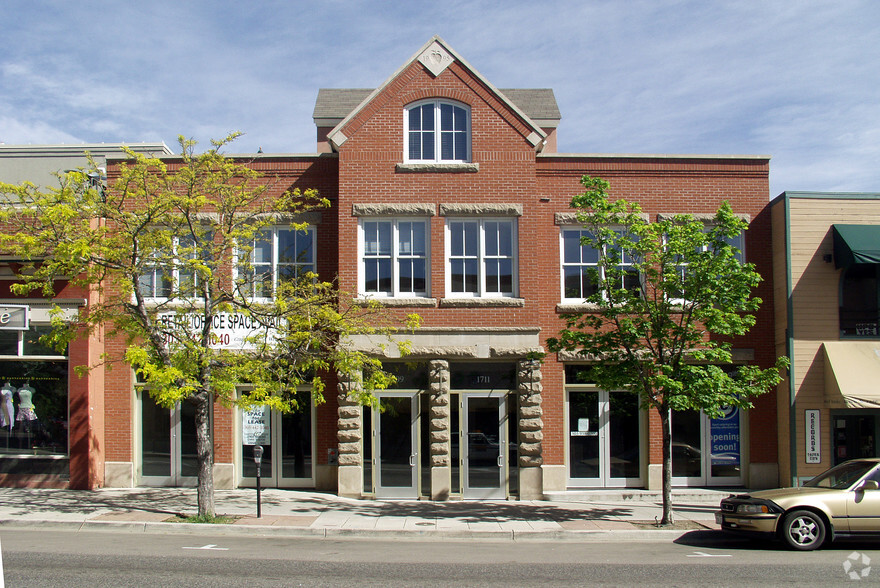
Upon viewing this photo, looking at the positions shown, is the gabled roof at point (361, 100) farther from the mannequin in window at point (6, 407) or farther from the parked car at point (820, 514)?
the parked car at point (820, 514)

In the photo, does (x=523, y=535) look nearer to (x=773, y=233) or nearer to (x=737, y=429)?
(x=737, y=429)

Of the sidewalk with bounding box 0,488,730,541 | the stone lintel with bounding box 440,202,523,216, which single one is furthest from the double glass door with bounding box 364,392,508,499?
the stone lintel with bounding box 440,202,523,216

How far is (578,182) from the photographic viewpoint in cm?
1791

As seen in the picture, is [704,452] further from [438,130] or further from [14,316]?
[14,316]

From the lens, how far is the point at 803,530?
38.2 ft

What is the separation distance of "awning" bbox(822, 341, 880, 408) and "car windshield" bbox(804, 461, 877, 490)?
4.03 m

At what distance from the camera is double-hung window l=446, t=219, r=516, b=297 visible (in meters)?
17.0

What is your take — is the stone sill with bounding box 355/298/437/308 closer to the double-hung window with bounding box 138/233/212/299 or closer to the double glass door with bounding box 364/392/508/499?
the double glass door with bounding box 364/392/508/499

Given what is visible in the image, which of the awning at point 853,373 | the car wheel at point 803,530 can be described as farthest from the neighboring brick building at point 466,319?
the car wheel at point 803,530

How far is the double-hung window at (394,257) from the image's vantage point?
1705 cm

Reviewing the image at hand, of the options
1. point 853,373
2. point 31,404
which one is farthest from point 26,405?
point 853,373

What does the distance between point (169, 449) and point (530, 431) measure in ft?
27.2

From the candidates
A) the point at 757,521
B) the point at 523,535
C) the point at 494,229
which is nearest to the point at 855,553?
the point at 757,521

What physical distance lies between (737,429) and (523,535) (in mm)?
7220
